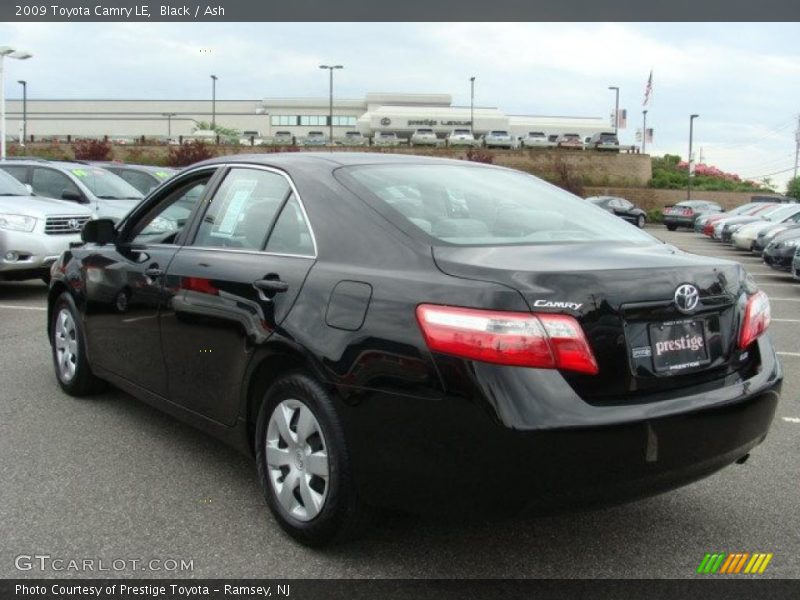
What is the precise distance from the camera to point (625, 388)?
2764 mm

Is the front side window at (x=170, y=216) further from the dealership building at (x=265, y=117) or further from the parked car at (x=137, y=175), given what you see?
the dealership building at (x=265, y=117)

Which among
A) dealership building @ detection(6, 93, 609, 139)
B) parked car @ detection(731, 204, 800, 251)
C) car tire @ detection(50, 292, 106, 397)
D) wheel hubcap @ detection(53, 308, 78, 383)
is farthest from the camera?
dealership building @ detection(6, 93, 609, 139)

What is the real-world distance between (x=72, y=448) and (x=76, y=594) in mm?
1679

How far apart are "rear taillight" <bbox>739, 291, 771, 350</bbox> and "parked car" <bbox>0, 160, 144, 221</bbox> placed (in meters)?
11.0

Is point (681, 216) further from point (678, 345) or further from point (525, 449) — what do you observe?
point (525, 449)

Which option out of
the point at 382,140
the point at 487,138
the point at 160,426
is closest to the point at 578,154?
the point at 487,138

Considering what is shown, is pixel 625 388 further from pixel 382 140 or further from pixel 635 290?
pixel 382 140

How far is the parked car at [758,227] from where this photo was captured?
1988 cm

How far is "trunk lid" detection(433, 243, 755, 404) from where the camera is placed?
107 inches

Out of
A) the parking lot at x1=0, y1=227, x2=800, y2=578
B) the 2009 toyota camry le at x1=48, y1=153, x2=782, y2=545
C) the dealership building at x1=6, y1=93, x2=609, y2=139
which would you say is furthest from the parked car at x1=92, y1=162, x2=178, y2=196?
the dealership building at x1=6, y1=93, x2=609, y2=139

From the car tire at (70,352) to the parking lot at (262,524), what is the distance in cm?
53
